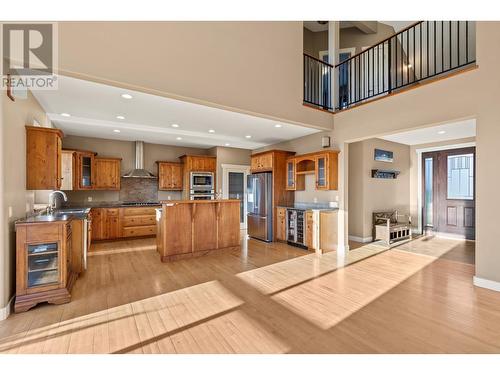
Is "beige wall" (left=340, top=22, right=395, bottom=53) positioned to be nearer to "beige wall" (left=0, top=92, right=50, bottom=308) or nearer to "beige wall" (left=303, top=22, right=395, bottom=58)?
"beige wall" (left=303, top=22, right=395, bottom=58)

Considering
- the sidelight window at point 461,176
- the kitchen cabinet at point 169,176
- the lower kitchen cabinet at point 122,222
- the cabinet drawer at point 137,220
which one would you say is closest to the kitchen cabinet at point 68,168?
the lower kitchen cabinet at point 122,222

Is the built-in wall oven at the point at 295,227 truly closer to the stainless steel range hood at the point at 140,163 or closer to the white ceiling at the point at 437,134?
the white ceiling at the point at 437,134

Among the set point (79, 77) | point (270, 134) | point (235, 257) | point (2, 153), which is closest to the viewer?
point (2, 153)

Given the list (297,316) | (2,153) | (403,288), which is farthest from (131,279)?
(403,288)

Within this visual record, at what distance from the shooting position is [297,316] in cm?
246

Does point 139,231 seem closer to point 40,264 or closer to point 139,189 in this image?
point 139,189

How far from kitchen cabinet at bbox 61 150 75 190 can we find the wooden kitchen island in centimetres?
259

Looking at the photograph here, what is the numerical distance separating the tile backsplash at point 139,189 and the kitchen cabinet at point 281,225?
3769 millimetres

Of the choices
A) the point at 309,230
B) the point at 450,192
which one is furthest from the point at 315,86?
the point at 450,192

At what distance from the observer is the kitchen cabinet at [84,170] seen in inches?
227

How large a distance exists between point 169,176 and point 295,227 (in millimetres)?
4063

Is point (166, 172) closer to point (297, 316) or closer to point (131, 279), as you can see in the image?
point (131, 279)

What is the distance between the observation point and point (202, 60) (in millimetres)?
3666
